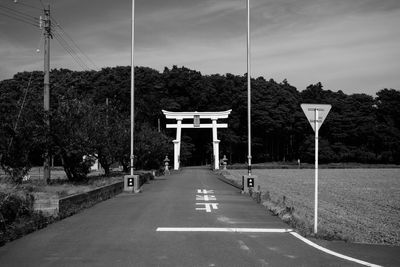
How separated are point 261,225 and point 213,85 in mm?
82948

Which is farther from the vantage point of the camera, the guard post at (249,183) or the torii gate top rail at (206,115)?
the torii gate top rail at (206,115)

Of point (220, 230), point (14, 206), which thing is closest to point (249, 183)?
point (220, 230)

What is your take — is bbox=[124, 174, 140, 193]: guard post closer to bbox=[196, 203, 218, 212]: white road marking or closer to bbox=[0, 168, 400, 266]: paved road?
bbox=[196, 203, 218, 212]: white road marking

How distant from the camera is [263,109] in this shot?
8606 centimetres

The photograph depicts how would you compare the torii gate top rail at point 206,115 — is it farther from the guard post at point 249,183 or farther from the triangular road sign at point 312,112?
the triangular road sign at point 312,112

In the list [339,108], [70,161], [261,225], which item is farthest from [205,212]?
[339,108]

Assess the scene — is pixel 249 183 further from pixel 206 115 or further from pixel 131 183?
pixel 206 115

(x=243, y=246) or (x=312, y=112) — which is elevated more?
(x=312, y=112)

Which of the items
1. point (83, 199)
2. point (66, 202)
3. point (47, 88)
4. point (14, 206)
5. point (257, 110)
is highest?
point (257, 110)

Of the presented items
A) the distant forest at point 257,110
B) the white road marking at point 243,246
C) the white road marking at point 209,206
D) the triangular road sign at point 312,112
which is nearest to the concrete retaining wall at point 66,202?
the white road marking at point 209,206

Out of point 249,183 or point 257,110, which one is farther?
point 257,110

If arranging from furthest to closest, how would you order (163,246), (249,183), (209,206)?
(249,183)
(209,206)
(163,246)

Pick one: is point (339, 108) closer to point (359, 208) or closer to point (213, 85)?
point (213, 85)

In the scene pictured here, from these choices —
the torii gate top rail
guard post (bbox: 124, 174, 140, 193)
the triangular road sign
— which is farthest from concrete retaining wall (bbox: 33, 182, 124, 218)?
the torii gate top rail
